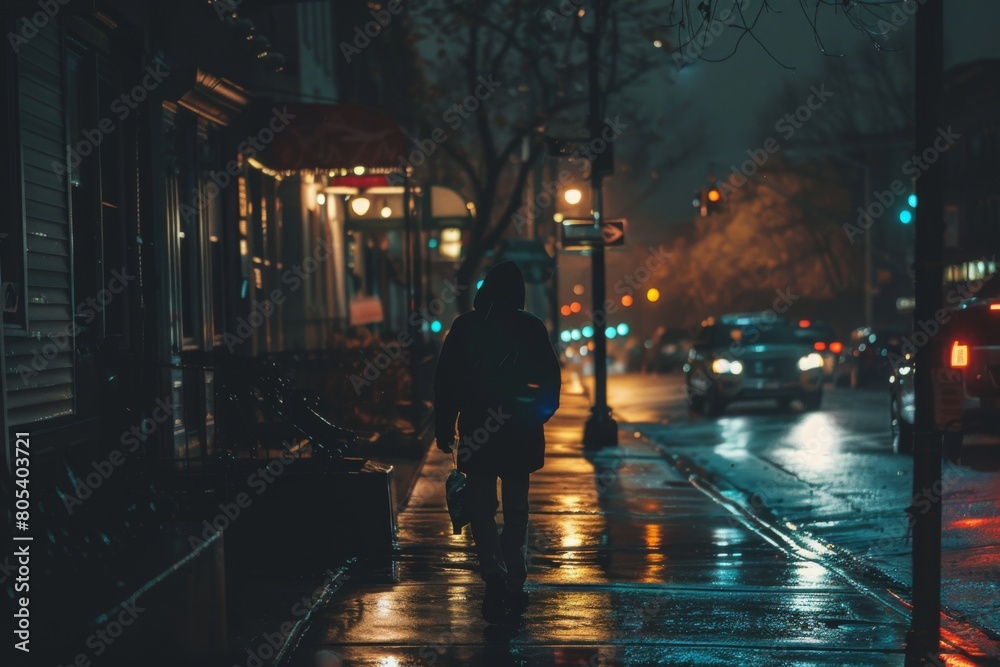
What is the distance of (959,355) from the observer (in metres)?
13.0

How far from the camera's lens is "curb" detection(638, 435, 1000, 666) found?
21.6 ft

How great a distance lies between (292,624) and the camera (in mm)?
6723

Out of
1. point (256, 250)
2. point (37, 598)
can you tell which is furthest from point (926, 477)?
point (256, 250)

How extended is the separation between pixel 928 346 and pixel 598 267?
11982 millimetres

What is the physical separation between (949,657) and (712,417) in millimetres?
17239

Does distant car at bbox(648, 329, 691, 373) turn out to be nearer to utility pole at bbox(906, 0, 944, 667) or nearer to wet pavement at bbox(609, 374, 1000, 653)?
wet pavement at bbox(609, 374, 1000, 653)

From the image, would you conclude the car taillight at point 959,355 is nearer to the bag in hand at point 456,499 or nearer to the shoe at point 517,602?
the bag in hand at point 456,499

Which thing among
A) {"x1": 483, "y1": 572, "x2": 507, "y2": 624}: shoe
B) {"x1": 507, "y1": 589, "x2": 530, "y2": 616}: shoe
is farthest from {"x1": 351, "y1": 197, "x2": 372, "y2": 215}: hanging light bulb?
{"x1": 483, "y1": 572, "x2": 507, "y2": 624}: shoe

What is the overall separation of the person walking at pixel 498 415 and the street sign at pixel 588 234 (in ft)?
33.2

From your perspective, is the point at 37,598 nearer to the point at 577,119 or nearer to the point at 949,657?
the point at 949,657

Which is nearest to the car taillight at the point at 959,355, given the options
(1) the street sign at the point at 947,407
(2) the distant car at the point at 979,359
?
(2) the distant car at the point at 979,359

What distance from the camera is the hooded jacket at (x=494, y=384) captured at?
7.09 metres

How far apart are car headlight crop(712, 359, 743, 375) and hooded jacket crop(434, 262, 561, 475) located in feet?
54.0

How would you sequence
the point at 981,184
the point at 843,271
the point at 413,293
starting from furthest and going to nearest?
the point at 843,271
the point at 981,184
the point at 413,293
